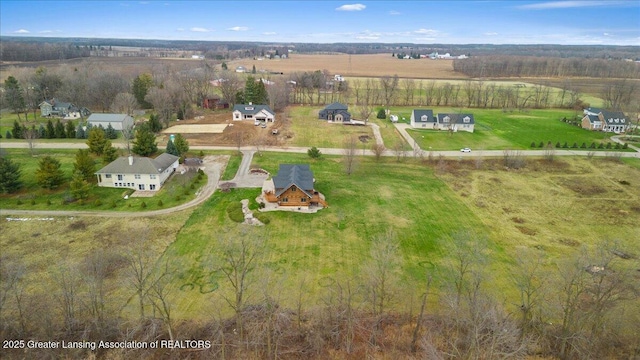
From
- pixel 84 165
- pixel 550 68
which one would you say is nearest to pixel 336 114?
pixel 84 165

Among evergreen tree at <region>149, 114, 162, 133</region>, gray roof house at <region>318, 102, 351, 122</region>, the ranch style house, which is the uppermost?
gray roof house at <region>318, 102, 351, 122</region>

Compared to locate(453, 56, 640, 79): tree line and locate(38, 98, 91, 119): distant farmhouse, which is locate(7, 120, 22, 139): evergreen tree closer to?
locate(38, 98, 91, 119): distant farmhouse

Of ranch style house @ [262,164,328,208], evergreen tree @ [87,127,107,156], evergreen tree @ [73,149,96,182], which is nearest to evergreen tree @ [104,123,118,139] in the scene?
evergreen tree @ [87,127,107,156]

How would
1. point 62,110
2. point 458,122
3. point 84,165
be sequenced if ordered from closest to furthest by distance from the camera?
point 84,165, point 458,122, point 62,110

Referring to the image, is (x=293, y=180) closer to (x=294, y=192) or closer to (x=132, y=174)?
(x=294, y=192)

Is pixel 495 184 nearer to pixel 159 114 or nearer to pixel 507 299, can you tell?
pixel 507 299

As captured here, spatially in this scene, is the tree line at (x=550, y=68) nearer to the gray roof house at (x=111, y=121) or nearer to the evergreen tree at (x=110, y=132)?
the gray roof house at (x=111, y=121)
